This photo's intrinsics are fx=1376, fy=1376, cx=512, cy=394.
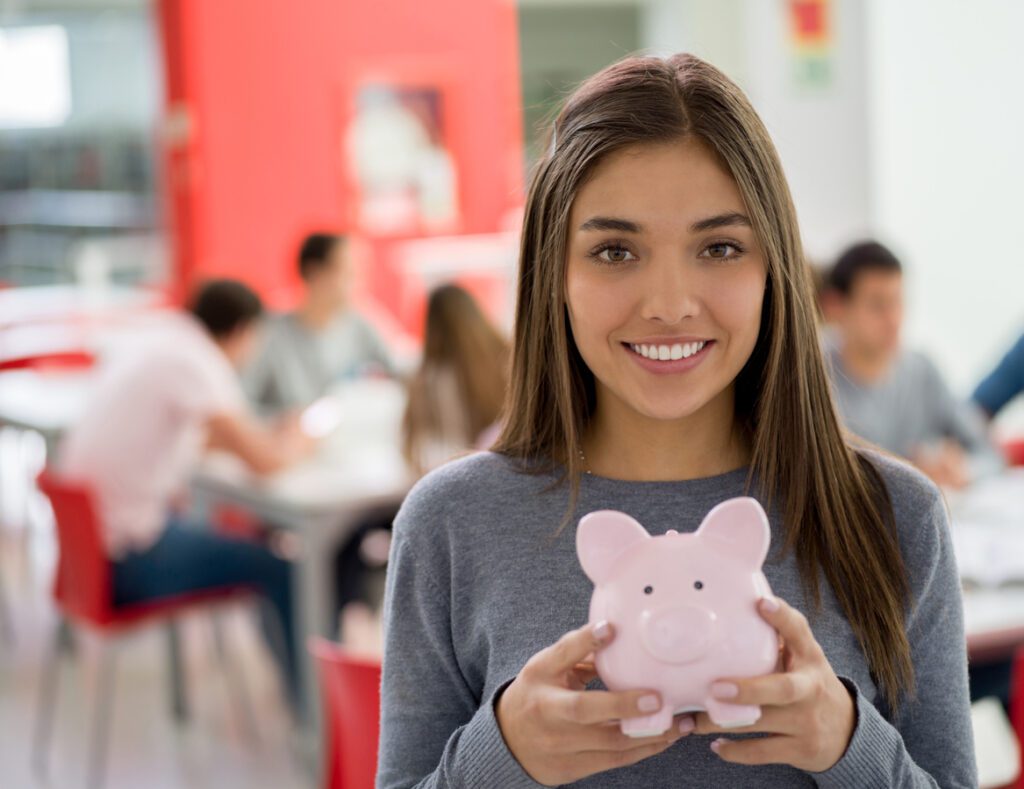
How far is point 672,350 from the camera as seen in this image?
4.17 ft

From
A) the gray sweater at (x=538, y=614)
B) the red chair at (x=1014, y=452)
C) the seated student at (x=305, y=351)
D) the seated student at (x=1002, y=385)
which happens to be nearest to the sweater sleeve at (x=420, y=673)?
the gray sweater at (x=538, y=614)

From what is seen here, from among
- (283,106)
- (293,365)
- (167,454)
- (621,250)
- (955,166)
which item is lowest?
(167,454)

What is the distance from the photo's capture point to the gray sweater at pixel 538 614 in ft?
4.27

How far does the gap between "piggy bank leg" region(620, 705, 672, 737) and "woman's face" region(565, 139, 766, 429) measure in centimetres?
30

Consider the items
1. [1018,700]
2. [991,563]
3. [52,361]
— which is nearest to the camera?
[1018,700]

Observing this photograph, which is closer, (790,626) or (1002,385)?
(790,626)

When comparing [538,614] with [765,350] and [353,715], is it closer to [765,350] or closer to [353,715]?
[765,350]

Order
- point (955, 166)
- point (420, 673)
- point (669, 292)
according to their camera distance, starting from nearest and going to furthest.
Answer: point (669, 292)
point (420, 673)
point (955, 166)

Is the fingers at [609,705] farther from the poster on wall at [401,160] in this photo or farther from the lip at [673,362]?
the poster on wall at [401,160]

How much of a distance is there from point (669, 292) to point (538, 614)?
1.11 feet

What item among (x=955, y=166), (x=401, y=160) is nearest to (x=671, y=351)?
(x=955, y=166)

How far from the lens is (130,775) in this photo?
415cm

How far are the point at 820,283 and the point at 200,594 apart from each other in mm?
2084

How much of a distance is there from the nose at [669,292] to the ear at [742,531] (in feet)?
0.65
